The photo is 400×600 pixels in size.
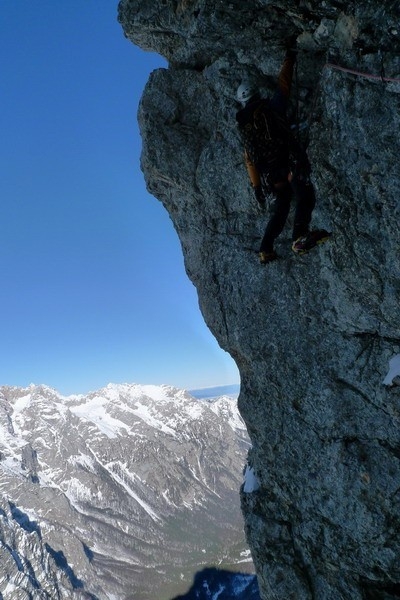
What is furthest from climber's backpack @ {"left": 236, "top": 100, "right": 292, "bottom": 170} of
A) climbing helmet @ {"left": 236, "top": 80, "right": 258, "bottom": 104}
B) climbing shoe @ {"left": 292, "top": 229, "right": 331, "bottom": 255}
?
climbing shoe @ {"left": 292, "top": 229, "right": 331, "bottom": 255}

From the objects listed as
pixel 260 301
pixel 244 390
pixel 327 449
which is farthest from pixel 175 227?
pixel 327 449

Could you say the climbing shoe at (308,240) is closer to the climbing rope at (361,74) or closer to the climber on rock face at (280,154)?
the climber on rock face at (280,154)

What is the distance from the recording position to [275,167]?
36.3ft

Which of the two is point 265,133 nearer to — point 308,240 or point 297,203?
point 297,203

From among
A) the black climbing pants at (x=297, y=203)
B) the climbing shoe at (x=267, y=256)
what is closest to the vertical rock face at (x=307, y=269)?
the black climbing pants at (x=297, y=203)

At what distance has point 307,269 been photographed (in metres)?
13.1

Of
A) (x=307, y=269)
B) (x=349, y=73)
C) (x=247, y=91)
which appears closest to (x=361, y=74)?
(x=349, y=73)

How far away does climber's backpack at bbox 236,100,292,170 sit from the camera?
10.8 m

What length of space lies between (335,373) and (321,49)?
898cm

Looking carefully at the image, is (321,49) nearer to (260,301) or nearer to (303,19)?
(303,19)

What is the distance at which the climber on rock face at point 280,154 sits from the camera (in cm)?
1091

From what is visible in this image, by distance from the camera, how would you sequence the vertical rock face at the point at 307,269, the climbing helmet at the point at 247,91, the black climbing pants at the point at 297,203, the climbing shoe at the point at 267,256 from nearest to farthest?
the vertical rock face at the point at 307,269 → the climbing helmet at the point at 247,91 → the black climbing pants at the point at 297,203 → the climbing shoe at the point at 267,256

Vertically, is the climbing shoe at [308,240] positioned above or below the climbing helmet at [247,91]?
below

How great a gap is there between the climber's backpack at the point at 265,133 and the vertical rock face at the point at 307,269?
3.32 ft
